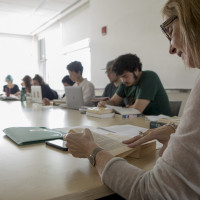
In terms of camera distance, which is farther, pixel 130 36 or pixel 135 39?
pixel 130 36

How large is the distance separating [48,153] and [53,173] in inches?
8.0

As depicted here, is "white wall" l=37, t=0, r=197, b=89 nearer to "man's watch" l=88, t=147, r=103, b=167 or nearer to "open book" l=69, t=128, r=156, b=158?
"open book" l=69, t=128, r=156, b=158

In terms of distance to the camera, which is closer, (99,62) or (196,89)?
(196,89)

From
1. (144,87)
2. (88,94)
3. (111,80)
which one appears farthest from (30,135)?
(111,80)

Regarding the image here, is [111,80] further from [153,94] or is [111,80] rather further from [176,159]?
[176,159]

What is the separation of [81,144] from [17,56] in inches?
299

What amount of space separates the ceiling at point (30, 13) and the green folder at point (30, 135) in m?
4.22

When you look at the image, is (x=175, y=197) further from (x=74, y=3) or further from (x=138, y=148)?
(x=74, y=3)

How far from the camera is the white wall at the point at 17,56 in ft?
24.3

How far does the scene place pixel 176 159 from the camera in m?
0.52

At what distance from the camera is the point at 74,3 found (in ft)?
16.4

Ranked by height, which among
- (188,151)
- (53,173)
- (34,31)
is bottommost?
(53,173)

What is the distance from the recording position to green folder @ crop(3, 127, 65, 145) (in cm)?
102

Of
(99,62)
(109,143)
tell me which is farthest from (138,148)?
(99,62)
